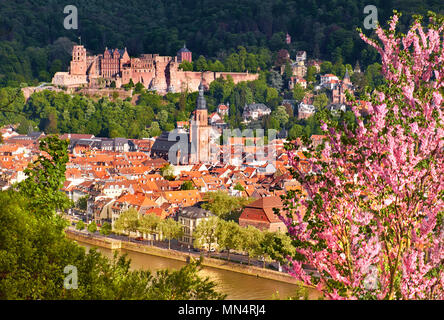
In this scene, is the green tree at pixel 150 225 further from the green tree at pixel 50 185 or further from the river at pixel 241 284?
the green tree at pixel 50 185

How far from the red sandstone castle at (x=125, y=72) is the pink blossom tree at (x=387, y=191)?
47659mm

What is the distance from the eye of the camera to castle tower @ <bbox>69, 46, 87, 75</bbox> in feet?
173

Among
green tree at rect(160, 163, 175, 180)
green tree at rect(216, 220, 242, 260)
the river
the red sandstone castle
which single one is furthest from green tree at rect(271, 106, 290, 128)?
the river

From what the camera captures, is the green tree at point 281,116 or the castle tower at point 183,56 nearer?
the green tree at point 281,116

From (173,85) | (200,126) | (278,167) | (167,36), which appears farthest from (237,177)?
(167,36)

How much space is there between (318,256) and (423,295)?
0.77 m

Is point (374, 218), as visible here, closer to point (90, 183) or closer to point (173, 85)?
point (90, 183)

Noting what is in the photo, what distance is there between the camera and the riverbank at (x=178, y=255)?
60.3 ft

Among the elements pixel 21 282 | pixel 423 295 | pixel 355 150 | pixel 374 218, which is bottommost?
pixel 21 282

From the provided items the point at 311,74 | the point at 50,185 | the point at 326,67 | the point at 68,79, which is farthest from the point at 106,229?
the point at 326,67

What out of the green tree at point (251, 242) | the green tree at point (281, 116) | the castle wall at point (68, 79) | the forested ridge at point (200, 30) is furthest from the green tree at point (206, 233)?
the forested ridge at point (200, 30)

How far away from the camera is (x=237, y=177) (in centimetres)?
3253

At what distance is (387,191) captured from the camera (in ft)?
16.8

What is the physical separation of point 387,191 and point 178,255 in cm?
1625
